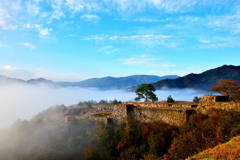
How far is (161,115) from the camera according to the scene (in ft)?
54.1

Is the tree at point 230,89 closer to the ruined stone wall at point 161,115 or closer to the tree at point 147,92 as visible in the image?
the ruined stone wall at point 161,115

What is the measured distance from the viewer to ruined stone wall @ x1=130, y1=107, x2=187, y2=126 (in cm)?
1477

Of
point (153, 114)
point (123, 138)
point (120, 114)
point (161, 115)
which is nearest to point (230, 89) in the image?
point (161, 115)

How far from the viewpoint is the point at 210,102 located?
13711 mm

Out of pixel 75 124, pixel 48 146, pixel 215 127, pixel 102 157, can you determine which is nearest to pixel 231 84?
pixel 215 127

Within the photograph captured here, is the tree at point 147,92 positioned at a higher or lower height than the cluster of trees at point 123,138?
higher

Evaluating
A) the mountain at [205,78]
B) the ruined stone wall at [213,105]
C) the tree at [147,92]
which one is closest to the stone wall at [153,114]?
the ruined stone wall at [213,105]

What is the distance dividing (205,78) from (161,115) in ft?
443

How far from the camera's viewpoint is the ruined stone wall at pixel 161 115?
48.4 ft

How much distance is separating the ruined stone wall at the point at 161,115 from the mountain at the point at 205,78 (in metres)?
116

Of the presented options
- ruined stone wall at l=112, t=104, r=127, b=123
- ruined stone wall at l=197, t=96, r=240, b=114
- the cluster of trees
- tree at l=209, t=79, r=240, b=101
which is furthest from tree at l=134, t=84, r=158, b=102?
ruined stone wall at l=197, t=96, r=240, b=114

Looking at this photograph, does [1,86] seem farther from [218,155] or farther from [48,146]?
[218,155]

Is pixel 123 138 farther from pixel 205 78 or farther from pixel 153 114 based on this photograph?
pixel 205 78

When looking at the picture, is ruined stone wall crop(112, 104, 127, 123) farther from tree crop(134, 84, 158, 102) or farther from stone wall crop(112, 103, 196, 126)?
tree crop(134, 84, 158, 102)
